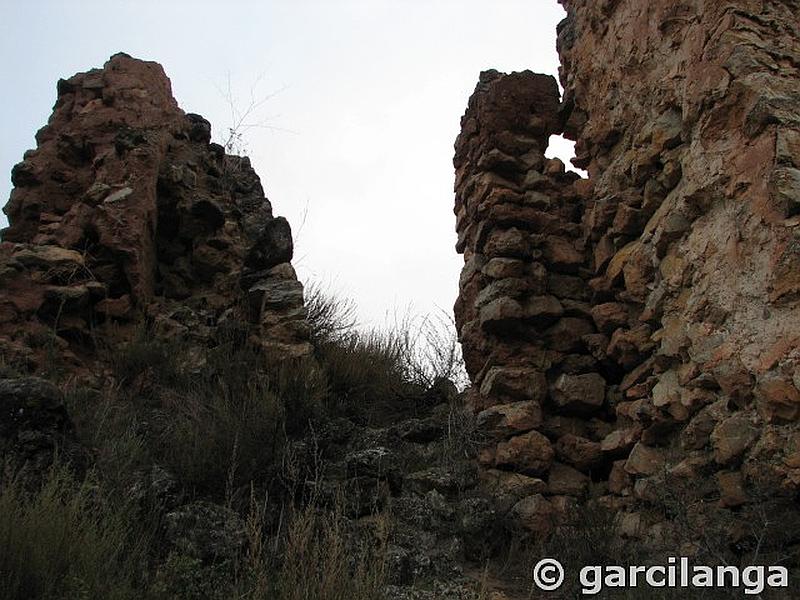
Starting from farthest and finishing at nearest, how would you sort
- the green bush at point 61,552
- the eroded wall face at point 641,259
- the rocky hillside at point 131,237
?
the rocky hillside at point 131,237, the eroded wall face at point 641,259, the green bush at point 61,552

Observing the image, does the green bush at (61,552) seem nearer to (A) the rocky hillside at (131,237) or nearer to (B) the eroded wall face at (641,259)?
(B) the eroded wall face at (641,259)

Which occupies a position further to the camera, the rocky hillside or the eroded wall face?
the rocky hillside

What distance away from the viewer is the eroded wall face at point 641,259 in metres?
3.05

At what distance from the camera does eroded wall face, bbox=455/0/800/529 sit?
10.0 feet

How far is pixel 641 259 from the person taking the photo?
404 cm

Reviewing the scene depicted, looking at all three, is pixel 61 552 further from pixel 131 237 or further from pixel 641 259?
pixel 131 237

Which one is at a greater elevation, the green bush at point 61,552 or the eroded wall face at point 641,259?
the eroded wall face at point 641,259

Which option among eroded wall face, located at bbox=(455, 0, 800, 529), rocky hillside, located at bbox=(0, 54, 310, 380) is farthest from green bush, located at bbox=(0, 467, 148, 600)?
rocky hillside, located at bbox=(0, 54, 310, 380)

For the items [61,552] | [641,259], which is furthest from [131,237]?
[641,259]

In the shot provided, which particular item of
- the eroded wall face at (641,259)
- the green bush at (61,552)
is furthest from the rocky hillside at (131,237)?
the green bush at (61,552)

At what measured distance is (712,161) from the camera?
3.47 meters

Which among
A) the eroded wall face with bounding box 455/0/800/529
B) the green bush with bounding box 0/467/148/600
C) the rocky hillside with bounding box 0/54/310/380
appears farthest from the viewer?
the rocky hillside with bounding box 0/54/310/380

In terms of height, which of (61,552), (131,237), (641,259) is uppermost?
(131,237)

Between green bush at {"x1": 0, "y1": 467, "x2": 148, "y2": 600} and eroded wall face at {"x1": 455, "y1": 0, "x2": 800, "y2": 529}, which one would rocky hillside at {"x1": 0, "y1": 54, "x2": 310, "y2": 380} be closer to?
eroded wall face at {"x1": 455, "y1": 0, "x2": 800, "y2": 529}
